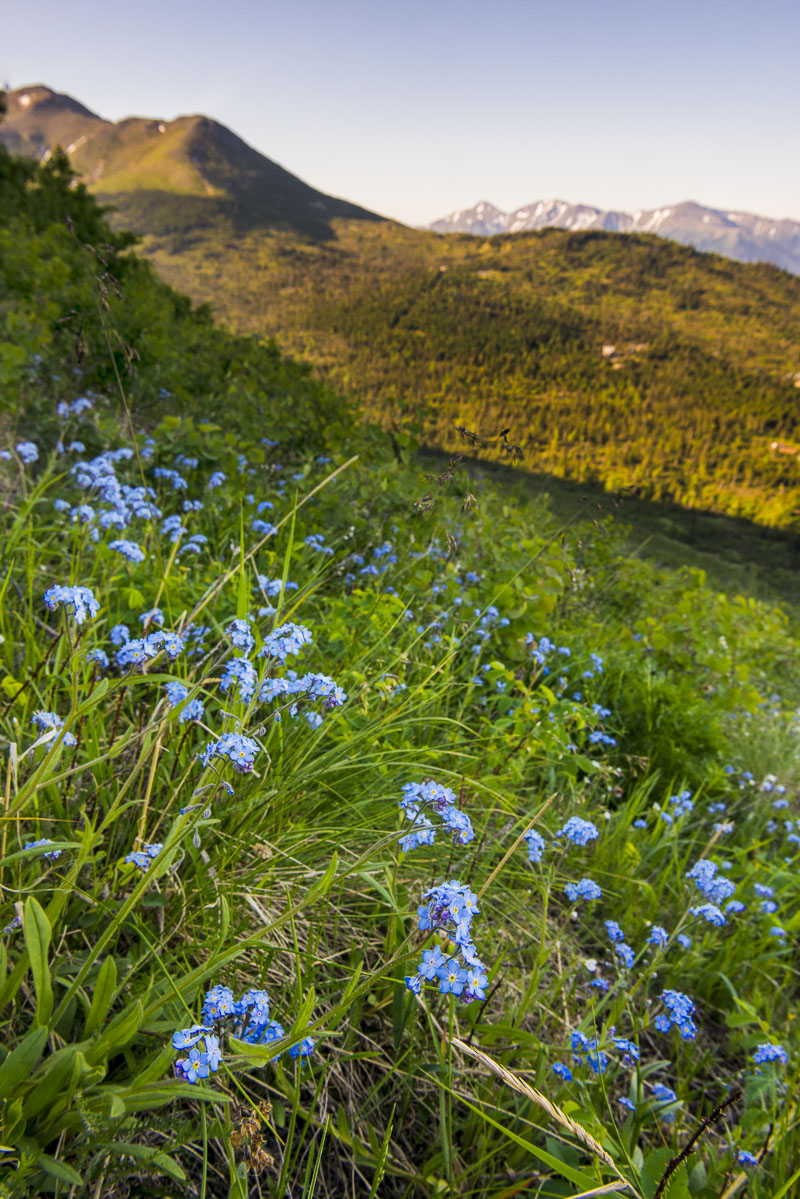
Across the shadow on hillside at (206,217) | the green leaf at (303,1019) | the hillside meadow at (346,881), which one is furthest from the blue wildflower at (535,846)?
the shadow on hillside at (206,217)

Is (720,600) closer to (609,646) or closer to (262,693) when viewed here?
(609,646)

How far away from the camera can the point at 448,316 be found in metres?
92.2

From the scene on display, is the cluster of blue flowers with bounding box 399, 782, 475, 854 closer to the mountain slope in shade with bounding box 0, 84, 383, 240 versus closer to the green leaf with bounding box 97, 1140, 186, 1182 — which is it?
the green leaf with bounding box 97, 1140, 186, 1182

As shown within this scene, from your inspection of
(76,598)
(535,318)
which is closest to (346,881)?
(76,598)

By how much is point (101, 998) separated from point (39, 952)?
15cm

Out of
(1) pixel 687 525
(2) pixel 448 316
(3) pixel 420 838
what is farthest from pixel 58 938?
(2) pixel 448 316

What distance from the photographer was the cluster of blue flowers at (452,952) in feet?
3.28

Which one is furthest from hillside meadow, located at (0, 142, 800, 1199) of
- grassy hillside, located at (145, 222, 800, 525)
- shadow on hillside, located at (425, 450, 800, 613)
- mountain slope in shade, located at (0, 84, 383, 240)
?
mountain slope in shade, located at (0, 84, 383, 240)

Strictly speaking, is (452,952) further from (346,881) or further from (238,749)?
(346,881)

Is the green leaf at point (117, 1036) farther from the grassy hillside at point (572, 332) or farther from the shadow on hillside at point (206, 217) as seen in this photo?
the shadow on hillside at point (206, 217)

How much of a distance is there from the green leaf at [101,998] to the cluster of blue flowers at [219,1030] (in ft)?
0.54

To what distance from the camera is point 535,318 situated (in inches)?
4112

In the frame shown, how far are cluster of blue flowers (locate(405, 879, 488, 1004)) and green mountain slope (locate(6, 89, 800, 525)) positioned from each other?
102 ft

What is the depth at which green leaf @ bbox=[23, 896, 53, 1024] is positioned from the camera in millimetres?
1021
